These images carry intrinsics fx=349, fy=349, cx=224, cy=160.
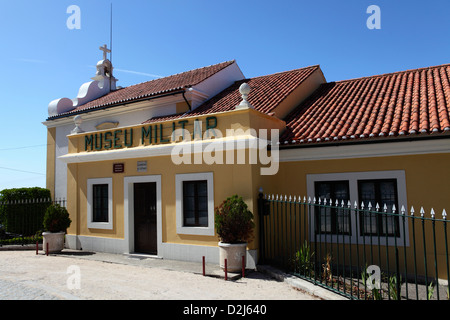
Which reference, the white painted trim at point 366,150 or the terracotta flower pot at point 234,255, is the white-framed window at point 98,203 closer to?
the terracotta flower pot at point 234,255

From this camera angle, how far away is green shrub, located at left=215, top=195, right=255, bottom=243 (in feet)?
28.2

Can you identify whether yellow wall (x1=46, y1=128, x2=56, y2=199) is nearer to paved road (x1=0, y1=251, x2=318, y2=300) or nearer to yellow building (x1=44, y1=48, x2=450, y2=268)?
yellow building (x1=44, y1=48, x2=450, y2=268)

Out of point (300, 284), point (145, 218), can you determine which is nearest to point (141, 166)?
point (145, 218)

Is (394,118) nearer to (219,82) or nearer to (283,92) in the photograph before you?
(283,92)

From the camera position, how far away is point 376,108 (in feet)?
34.6

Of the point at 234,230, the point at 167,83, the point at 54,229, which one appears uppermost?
the point at 167,83

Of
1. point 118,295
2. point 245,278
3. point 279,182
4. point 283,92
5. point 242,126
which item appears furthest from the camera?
point 283,92

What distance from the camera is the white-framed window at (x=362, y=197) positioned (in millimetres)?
8625

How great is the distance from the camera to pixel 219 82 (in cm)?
1570

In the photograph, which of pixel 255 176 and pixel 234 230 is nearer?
pixel 234 230

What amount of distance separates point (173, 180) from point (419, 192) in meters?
6.60

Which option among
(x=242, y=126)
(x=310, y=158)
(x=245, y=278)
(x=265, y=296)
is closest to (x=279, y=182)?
(x=310, y=158)

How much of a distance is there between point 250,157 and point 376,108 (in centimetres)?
442

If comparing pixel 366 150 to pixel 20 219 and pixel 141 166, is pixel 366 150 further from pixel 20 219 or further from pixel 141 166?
pixel 20 219
